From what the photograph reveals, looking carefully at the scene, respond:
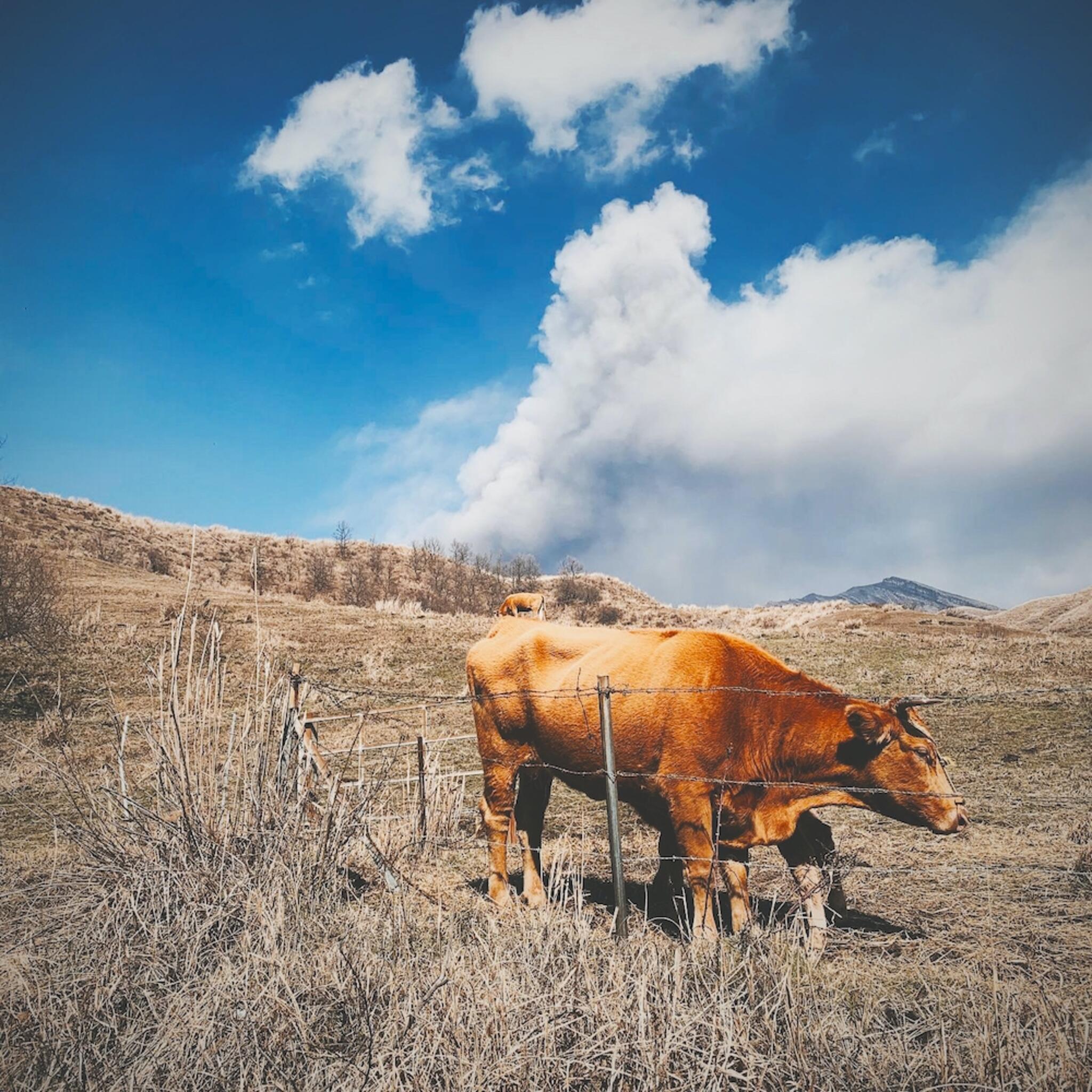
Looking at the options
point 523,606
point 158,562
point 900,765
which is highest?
point 158,562

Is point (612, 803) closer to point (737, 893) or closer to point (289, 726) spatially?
point (737, 893)

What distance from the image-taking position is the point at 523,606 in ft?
27.6

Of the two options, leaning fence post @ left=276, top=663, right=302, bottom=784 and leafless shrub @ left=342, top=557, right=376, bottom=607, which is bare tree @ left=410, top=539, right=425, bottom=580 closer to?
leafless shrub @ left=342, top=557, right=376, bottom=607

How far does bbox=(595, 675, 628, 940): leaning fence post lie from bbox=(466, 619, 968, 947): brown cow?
9.2 inches

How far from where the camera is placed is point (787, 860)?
5.56 meters

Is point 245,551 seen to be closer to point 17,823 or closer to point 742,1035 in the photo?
point 17,823

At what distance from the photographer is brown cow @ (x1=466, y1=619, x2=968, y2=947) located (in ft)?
16.2

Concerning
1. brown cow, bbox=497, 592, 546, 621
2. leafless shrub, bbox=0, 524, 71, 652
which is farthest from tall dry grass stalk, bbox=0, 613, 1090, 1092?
leafless shrub, bbox=0, 524, 71, 652

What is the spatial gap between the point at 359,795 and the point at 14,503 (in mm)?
48449

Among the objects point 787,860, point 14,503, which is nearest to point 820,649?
point 787,860

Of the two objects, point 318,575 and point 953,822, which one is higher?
point 318,575

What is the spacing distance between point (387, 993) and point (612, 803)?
1.73 metres

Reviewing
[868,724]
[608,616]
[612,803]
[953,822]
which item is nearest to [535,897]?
[612,803]

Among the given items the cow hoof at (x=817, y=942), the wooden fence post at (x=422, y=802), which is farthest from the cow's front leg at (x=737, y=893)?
the wooden fence post at (x=422, y=802)
